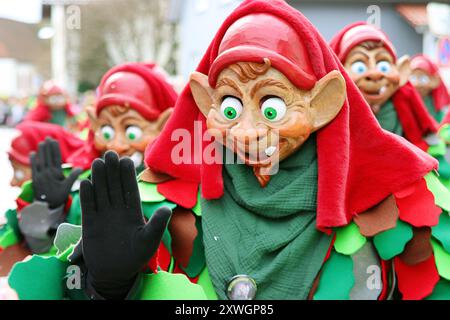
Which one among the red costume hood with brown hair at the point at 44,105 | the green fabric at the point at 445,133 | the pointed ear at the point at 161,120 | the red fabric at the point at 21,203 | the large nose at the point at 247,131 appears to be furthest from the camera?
the red costume hood with brown hair at the point at 44,105

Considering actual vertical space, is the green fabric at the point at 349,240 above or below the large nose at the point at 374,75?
below

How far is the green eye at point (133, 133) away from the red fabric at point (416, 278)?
139cm

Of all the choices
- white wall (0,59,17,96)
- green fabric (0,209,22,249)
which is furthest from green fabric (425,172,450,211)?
white wall (0,59,17,96)

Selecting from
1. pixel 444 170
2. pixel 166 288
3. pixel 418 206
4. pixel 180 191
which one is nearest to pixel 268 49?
pixel 180 191

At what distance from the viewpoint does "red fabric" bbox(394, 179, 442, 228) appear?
6.33 ft

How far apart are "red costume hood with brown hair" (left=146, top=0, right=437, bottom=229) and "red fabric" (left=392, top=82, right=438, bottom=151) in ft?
4.94

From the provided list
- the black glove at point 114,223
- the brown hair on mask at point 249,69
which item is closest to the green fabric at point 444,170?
the brown hair on mask at point 249,69

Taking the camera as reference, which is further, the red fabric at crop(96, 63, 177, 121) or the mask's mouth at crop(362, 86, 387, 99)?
the mask's mouth at crop(362, 86, 387, 99)

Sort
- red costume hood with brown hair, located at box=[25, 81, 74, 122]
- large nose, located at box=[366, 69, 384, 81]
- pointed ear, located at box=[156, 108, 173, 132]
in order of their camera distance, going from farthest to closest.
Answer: red costume hood with brown hair, located at box=[25, 81, 74, 122]
large nose, located at box=[366, 69, 384, 81]
pointed ear, located at box=[156, 108, 173, 132]

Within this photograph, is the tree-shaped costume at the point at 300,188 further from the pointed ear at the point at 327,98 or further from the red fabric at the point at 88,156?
the red fabric at the point at 88,156

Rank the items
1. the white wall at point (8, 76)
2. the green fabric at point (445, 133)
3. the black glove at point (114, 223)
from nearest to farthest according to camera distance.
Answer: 1. the black glove at point (114, 223)
2. the green fabric at point (445, 133)
3. the white wall at point (8, 76)

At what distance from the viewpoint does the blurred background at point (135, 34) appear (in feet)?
32.9

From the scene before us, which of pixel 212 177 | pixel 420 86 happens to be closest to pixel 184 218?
pixel 212 177

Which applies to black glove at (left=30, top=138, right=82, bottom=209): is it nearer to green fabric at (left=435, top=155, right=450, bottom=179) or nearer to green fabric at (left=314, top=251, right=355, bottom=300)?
green fabric at (left=314, top=251, right=355, bottom=300)
